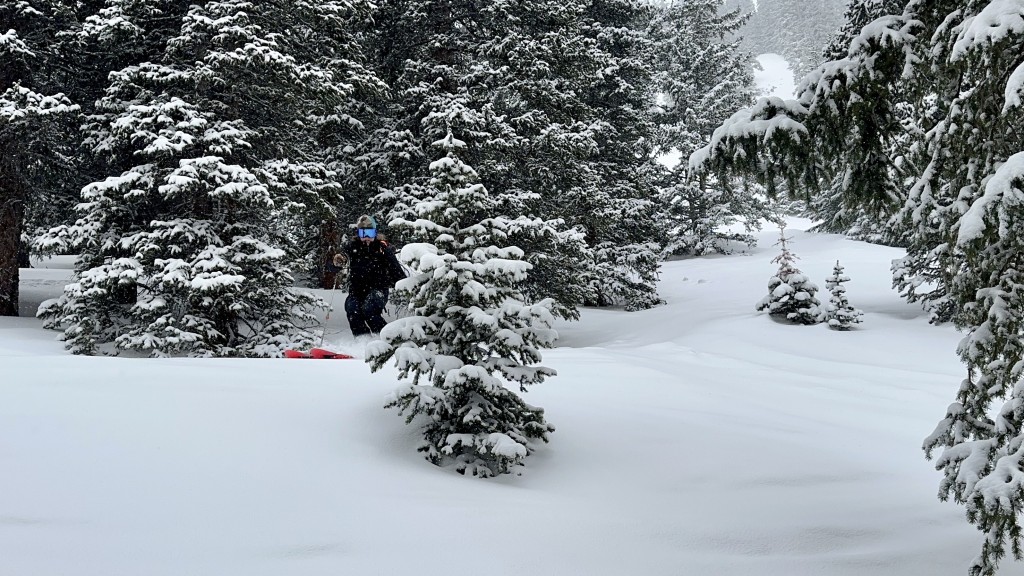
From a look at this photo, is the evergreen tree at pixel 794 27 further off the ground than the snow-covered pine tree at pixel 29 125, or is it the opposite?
the evergreen tree at pixel 794 27

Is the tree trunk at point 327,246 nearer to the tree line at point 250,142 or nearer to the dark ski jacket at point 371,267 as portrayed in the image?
the tree line at point 250,142

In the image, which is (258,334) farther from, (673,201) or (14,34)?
(673,201)

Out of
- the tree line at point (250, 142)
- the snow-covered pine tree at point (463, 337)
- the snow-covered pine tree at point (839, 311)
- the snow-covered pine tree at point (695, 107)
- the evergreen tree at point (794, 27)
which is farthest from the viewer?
the evergreen tree at point (794, 27)

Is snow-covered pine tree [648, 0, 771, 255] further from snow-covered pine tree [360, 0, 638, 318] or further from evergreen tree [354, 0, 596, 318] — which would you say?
evergreen tree [354, 0, 596, 318]

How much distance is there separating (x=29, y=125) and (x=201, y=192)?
3243 mm

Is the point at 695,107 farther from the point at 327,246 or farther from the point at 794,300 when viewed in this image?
the point at 794,300

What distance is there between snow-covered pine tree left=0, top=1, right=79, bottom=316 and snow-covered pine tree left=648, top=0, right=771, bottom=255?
21.5 meters

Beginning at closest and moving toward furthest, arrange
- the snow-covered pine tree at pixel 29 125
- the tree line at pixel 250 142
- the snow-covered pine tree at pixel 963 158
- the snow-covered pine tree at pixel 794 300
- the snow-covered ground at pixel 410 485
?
1. the snow-covered pine tree at pixel 963 158
2. the snow-covered ground at pixel 410 485
3. the tree line at pixel 250 142
4. the snow-covered pine tree at pixel 29 125
5. the snow-covered pine tree at pixel 794 300

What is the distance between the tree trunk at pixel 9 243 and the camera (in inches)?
485

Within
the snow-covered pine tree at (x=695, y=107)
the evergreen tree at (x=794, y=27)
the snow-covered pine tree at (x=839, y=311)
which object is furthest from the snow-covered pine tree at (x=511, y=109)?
the evergreen tree at (x=794, y=27)

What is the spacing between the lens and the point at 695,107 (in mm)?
29688

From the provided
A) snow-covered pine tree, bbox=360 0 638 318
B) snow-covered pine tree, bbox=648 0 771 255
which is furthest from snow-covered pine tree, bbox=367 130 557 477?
snow-covered pine tree, bbox=648 0 771 255

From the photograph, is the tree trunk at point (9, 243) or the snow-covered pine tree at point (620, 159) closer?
the tree trunk at point (9, 243)

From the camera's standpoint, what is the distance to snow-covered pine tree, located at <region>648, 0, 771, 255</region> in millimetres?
29156
